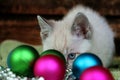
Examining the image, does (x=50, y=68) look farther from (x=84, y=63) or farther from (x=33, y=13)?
(x=33, y=13)

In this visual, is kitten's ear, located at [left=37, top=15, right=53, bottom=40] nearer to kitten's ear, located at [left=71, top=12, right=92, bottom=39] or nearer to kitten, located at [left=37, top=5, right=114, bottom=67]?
kitten, located at [left=37, top=5, right=114, bottom=67]

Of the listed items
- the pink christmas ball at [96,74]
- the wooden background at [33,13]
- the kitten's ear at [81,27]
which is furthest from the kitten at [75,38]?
the wooden background at [33,13]

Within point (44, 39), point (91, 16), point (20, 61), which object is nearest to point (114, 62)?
point (91, 16)

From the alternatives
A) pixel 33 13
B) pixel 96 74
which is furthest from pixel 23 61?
pixel 33 13

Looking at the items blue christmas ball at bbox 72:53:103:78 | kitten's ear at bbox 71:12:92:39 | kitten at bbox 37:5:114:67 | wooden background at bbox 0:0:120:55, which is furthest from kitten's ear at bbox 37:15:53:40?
wooden background at bbox 0:0:120:55

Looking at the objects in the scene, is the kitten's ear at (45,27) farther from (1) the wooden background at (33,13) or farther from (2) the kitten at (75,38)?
(1) the wooden background at (33,13)

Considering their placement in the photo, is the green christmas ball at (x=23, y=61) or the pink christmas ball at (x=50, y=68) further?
the green christmas ball at (x=23, y=61)
